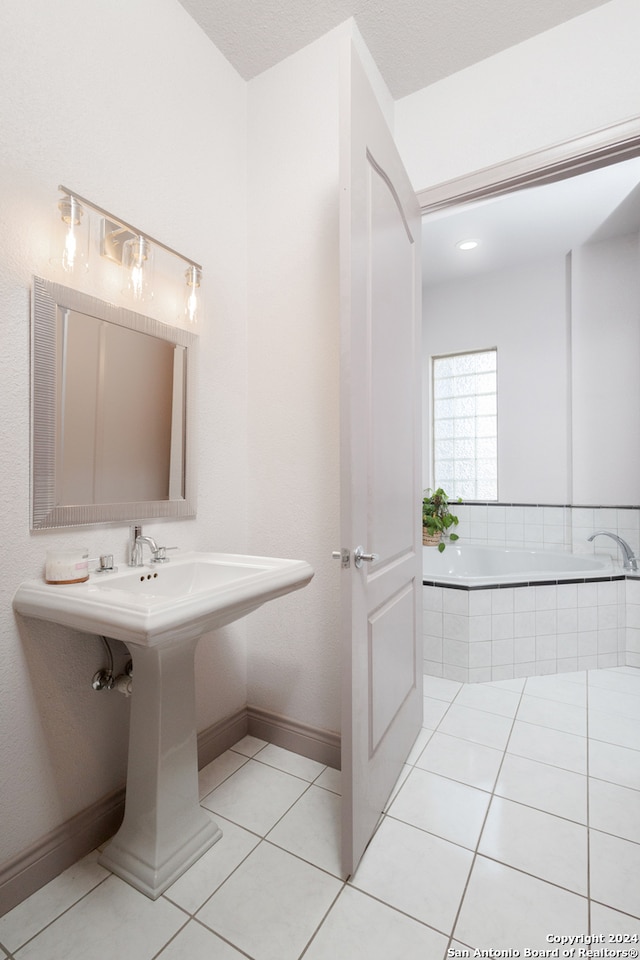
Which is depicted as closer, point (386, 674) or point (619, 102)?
point (386, 674)

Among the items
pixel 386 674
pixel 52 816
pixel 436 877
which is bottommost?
pixel 436 877

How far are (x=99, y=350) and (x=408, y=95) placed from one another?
1.76m

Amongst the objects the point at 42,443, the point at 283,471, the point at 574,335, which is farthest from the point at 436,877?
the point at 574,335

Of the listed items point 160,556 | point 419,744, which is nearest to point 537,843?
point 419,744

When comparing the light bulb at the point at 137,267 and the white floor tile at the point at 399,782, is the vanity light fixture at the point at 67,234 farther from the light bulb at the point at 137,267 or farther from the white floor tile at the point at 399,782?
the white floor tile at the point at 399,782

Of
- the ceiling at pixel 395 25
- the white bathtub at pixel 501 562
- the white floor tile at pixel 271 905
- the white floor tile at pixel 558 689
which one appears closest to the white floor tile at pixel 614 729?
the white floor tile at pixel 558 689

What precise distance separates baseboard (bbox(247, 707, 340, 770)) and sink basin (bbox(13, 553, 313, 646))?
0.77 m

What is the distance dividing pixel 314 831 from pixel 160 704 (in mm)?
646

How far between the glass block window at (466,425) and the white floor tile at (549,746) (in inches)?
84.1

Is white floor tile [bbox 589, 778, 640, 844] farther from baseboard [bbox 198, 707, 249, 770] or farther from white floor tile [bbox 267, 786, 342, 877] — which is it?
baseboard [bbox 198, 707, 249, 770]

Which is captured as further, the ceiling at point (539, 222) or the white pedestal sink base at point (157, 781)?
the ceiling at point (539, 222)

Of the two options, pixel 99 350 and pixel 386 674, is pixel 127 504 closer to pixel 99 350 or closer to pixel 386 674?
pixel 99 350

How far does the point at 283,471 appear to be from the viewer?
184 centimetres

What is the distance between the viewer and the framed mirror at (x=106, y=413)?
122cm
